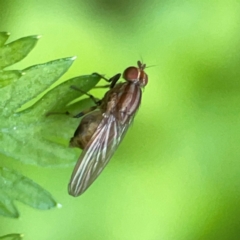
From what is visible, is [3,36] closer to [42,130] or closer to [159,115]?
[42,130]

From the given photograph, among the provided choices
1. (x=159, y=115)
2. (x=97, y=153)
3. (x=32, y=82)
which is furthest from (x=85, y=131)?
(x=159, y=115)

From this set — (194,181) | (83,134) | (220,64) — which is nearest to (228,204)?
(194,181)

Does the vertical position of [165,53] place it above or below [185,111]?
above

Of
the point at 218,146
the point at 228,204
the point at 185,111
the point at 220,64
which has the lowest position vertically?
the point at 228,204

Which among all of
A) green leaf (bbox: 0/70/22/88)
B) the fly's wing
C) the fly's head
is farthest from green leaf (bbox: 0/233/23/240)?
the fly's head

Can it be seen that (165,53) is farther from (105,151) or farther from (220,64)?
(105,151)

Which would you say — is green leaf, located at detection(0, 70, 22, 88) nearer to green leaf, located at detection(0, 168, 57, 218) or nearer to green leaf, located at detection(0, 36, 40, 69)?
green leaf, located at detection(0, 36, 40, 69)
